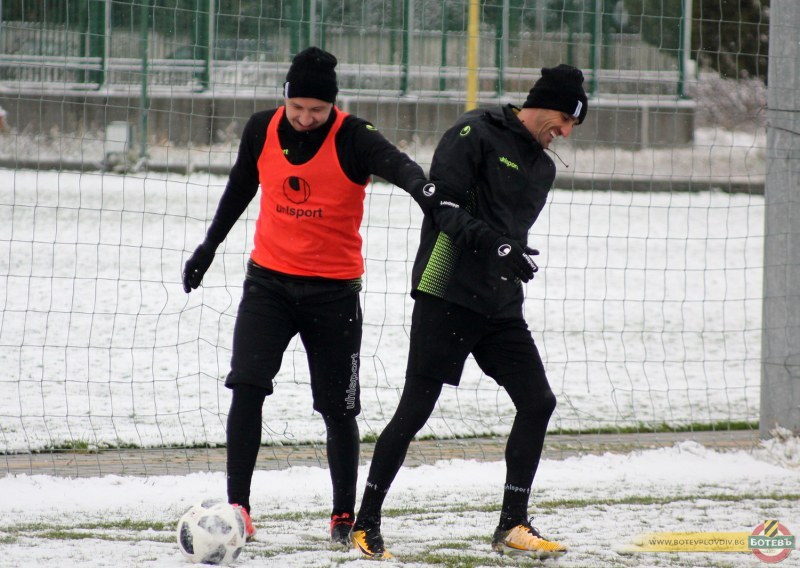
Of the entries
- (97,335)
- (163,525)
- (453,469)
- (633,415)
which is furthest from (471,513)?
(97,335)

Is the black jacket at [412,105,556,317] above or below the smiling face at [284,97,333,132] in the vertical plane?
below

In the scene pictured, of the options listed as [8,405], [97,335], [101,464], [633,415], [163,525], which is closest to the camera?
[163,525]

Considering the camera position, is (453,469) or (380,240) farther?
(380,240)

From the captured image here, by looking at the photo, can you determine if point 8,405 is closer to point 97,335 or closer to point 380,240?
point 97,335

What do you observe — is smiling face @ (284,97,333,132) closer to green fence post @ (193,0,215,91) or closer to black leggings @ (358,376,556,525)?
black leggings @ (358,376,556,525)

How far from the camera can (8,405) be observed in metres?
6.53

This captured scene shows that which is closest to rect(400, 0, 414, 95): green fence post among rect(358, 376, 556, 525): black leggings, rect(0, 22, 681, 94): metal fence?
rect(0, 22, 681, 94): metal fence

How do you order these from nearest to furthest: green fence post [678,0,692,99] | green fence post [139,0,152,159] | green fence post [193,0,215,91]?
green fence post [678,0,692,99]
green fence post [193,0,215,91]
green fence post [139,0,152,159]

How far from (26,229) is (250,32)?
19.4 feet

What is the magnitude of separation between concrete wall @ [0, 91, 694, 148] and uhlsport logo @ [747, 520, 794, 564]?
4162mm

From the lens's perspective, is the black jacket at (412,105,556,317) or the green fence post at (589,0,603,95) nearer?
the black jacket at (412,105,556,317)

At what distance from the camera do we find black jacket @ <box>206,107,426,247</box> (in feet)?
12.6

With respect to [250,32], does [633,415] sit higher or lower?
lower

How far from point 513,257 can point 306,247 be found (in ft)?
2.55
